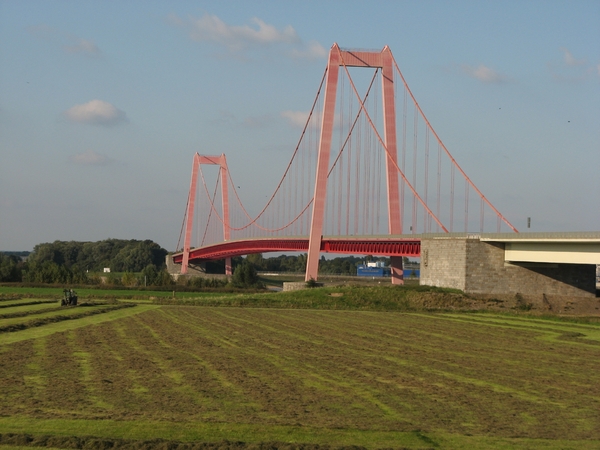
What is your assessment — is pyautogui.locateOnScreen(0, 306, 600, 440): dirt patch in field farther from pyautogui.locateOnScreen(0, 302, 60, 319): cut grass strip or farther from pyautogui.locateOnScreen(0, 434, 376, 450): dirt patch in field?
pyautogui.locateOnScreen(0, 302, 60, 319): cut grass strip

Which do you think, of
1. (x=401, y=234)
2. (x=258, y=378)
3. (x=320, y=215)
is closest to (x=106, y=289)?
(x=320, y=215)

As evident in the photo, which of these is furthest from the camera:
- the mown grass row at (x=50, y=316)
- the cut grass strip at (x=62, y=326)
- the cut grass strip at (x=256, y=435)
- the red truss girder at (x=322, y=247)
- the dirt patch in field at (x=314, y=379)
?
the red truss girder at (x=322, y=247)

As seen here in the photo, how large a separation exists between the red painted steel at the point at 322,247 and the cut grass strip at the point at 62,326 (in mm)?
31395

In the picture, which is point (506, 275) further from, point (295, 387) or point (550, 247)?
point (295, 387)

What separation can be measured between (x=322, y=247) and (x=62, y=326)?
5809 cm

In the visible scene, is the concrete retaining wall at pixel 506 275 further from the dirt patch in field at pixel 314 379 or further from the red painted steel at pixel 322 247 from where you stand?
the dirt patch in field at pixel 314 379

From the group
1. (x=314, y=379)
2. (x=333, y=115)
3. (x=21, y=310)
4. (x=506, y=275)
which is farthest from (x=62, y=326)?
(x=333, y=115)

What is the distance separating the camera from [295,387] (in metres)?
24.1

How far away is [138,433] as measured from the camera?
1802 cm

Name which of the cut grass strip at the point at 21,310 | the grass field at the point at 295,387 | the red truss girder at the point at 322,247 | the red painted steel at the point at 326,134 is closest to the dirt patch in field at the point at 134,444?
the grass field at the point at 295,387

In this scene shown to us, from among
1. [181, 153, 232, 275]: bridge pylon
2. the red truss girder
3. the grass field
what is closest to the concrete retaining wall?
the red truss girder

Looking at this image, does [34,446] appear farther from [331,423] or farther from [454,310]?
[454,310]

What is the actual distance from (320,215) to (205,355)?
61.3 meters

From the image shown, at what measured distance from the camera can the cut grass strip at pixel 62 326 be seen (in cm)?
3734
